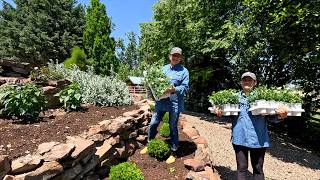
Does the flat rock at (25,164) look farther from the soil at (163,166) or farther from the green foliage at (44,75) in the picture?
the green foliage at (44,75)

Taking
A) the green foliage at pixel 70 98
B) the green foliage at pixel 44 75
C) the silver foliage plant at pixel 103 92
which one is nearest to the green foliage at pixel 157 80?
the green foliage at pixel 70 98

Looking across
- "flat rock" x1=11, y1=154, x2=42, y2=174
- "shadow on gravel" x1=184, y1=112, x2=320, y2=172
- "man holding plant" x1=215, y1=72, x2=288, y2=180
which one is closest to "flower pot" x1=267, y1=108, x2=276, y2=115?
"man holding plant" x1=215, y1=72, x2=288, y2=180

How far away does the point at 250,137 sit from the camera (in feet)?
13.4

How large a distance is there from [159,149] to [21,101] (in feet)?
7.32

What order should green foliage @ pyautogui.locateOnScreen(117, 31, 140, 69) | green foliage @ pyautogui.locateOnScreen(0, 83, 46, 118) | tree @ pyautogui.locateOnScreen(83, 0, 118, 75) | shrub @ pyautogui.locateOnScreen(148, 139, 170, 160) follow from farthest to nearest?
1. green foliage @ pyautogui.locateOnScreen(117, 31, 140, 69)
2. tree @ pyautogui.locateOnScreen(83, 0, 118, 75)
3. green foliage @ pyautogui.locateOnScreen(0, 83, 46, 118)
4. shrub @ pyautogui.locateOnScreen(148, 139, 170, 160)

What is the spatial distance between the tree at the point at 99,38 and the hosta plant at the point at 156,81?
71.4 feet

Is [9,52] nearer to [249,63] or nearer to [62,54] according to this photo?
[62,54]

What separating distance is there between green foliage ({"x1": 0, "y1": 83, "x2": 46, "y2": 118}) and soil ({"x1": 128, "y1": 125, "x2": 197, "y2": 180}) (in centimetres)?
173

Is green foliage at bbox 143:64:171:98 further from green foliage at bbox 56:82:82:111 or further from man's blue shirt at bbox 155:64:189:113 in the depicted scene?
green foliage at bbox 56:82:82:111

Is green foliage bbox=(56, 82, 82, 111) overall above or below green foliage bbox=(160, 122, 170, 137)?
above

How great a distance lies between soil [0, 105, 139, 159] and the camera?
14.3 ft

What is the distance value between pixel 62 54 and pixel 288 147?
81.7 feet

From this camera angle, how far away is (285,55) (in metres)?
10.0

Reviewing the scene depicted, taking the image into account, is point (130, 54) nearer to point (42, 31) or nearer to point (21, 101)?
point (42, 31)
